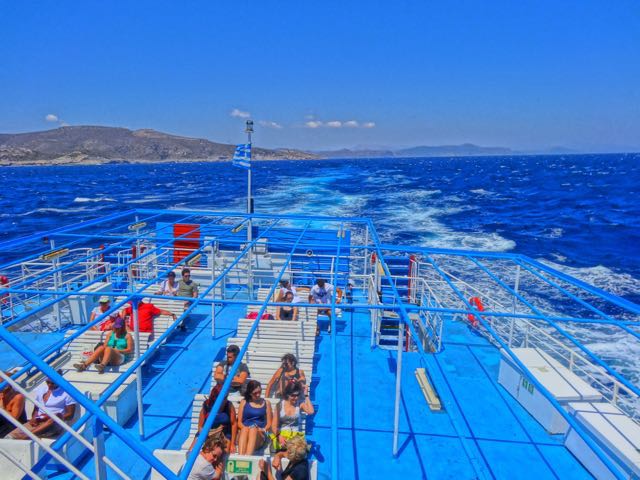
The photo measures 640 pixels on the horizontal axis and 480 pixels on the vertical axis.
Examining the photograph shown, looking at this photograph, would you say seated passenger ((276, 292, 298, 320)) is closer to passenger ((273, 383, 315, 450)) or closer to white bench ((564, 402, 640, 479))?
passenger ((273, 383, 315, 450))

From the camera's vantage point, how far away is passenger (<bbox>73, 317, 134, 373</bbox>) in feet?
20.7

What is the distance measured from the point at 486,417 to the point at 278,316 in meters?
4.09

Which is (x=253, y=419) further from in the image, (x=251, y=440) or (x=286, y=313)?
(x=286, y=313)

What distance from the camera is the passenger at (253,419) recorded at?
4.86 metres

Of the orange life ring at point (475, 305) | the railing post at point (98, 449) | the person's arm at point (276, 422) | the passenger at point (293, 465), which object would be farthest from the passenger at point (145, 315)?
the orange life ring at point (475, 305)

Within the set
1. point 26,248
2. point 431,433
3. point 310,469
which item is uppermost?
point 310,469

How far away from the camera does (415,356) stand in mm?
8102

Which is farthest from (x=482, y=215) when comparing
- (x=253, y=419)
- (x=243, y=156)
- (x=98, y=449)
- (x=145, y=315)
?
(x=98, y=449)

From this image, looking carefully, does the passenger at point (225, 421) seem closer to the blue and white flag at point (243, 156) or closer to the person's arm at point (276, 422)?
the person's arm at point (276, 422)

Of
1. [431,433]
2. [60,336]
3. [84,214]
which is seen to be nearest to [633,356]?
[431,433]

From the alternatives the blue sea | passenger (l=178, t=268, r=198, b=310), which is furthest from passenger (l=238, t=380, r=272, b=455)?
the blue sea

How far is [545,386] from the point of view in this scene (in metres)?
5.81

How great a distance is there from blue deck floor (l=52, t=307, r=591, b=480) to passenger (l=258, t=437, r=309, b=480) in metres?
0.38

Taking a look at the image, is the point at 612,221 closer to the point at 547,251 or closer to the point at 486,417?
the point at 547,251
